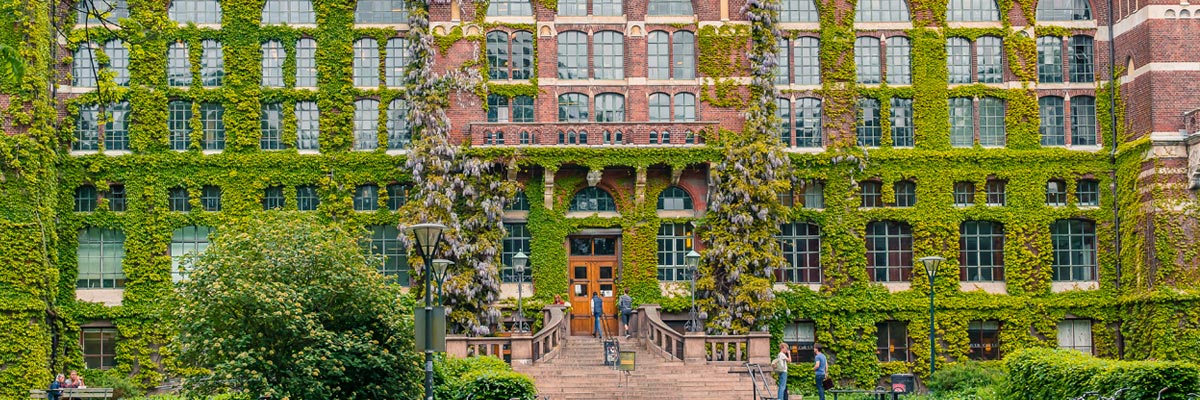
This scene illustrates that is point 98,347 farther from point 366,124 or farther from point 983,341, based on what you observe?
point 983,341

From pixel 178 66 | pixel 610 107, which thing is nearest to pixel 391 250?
pixel 610 107

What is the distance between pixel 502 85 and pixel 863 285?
38.7ft

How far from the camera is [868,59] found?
4553 cm

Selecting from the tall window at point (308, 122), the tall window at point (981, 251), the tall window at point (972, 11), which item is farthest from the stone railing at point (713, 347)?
the tall window at point (972, 11)

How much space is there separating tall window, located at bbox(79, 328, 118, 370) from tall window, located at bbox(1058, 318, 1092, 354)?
27.0m

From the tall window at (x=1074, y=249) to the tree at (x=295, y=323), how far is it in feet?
74.1

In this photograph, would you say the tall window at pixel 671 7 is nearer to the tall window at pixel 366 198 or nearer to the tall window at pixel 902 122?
the tall window at pixel 902 122

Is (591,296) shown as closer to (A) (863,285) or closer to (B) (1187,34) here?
(A) (863,285)

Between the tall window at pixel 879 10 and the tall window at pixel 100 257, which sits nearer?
the tall window at pixel 100 257

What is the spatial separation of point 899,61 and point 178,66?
2100cm

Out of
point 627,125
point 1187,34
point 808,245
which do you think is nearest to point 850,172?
point 808,245

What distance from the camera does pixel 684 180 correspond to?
145ft

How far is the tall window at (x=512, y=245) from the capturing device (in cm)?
4412

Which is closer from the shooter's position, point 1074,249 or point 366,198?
point 366,198
